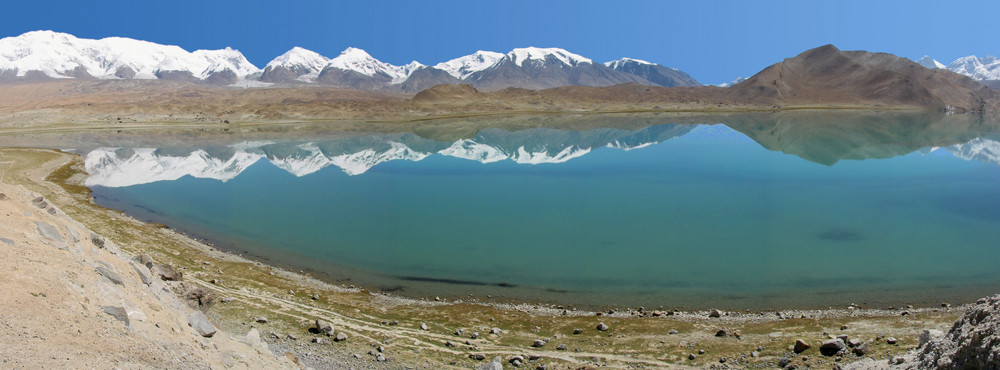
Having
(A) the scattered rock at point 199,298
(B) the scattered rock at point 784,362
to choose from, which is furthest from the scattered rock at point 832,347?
(A) the scattered rock at point 199,298

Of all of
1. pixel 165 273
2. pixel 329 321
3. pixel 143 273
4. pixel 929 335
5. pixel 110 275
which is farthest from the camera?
pixel 329 321

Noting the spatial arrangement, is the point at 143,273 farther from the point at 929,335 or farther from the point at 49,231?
the point at 929,335

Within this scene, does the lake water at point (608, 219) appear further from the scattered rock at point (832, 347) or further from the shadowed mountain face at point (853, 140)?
the scattered rock at point (832, 347)

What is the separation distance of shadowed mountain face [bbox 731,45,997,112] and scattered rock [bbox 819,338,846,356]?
180704mm

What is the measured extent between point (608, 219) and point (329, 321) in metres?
17.3

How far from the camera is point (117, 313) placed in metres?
8.46

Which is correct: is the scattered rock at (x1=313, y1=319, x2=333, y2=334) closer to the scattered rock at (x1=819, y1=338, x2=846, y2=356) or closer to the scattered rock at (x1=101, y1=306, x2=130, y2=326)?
the scattered rock at (x1=101, y1=306, x2=130, y2=326)

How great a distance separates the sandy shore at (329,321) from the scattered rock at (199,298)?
140 mm

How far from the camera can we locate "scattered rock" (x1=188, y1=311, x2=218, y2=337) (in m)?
9.84

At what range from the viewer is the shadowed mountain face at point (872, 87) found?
16738cm

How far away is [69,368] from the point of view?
659 centimetres

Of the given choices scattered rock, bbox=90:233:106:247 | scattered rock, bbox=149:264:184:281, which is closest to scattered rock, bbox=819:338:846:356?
scattered rock, bbox=149:264:184:281

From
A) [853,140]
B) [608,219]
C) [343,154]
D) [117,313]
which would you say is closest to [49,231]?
[117,313]

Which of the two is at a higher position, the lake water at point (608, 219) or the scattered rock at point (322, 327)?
the lake water at point (608, 219)
